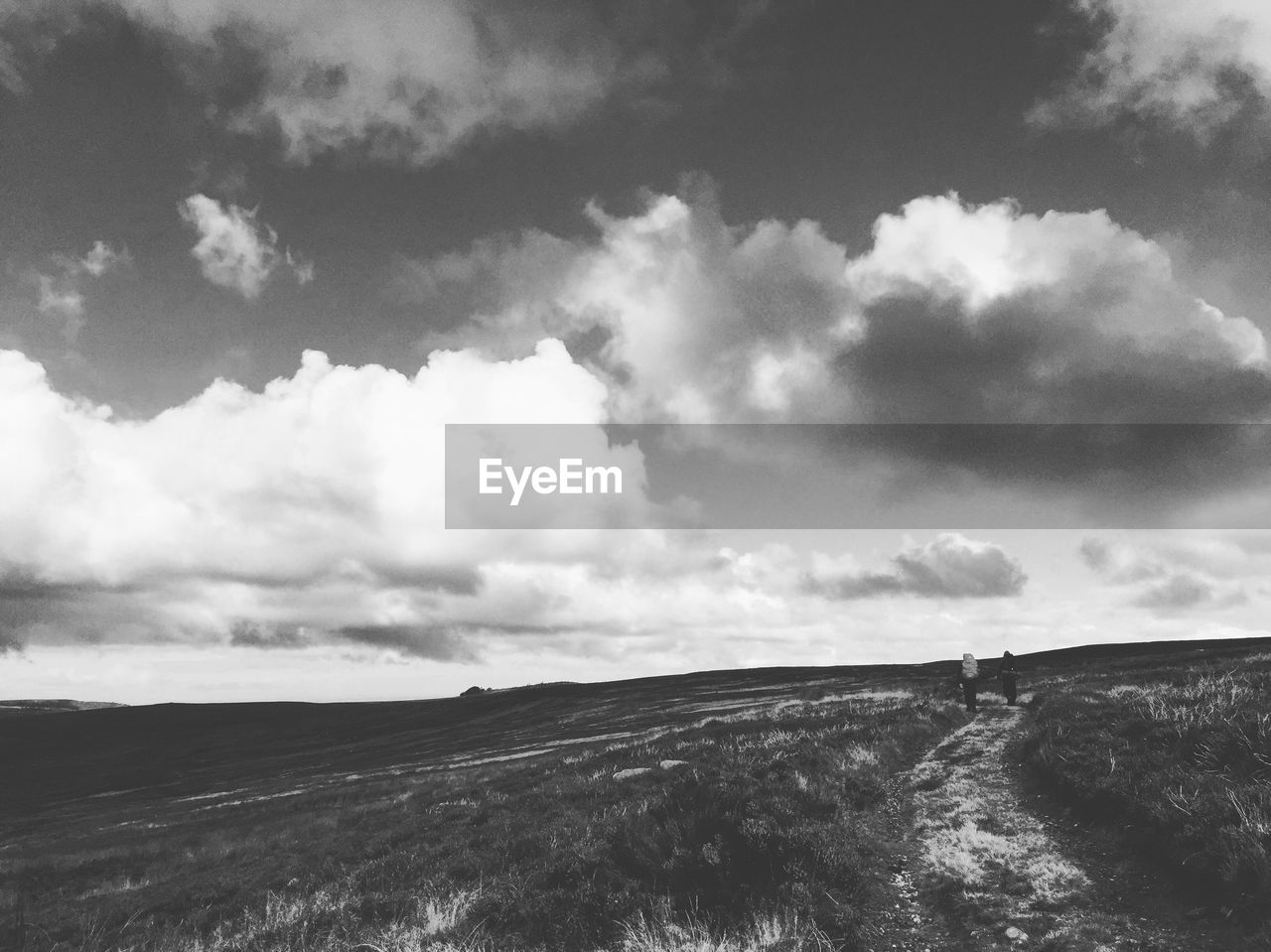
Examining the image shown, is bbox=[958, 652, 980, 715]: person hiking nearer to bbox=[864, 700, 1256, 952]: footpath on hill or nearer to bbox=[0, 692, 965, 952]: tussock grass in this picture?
bbox=[0, 692, 965, 952]: tussock grass

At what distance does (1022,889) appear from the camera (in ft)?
29.3

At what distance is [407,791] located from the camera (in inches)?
1373

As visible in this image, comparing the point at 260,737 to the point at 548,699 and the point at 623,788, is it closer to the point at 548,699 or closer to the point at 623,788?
the point at 548,699

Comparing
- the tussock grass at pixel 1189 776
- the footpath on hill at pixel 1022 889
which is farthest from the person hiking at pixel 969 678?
the footpath on hill at pixel 1022 889

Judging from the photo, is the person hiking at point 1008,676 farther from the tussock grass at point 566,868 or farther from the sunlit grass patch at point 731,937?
the sunlit grass patch at point 731,937

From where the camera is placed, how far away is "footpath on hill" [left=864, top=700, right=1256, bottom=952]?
24.6 feet

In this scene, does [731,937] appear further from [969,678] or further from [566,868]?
[969,678]

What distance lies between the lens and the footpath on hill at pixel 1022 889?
7.50m

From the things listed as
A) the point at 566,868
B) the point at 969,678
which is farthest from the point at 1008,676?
the point at 566,868

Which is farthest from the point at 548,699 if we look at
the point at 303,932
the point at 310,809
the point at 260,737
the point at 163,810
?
the point at 303,932

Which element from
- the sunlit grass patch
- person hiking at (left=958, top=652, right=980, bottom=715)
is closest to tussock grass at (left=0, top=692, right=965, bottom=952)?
the sunlit grass patch

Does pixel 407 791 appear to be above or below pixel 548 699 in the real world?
above

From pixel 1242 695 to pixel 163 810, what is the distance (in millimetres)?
65373

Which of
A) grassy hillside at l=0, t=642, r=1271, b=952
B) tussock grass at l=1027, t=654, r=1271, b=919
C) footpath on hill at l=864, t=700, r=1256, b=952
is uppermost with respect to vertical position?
tussock grass at l=1027, t=654, r=1271, b=919
